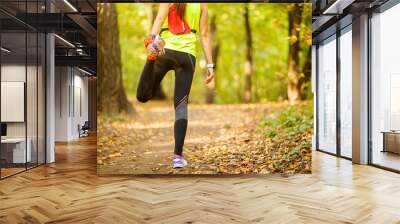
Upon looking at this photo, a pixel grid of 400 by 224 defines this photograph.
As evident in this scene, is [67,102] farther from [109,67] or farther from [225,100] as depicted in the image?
[225,100]

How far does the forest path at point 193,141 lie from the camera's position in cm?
671

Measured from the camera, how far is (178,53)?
6.72 metres

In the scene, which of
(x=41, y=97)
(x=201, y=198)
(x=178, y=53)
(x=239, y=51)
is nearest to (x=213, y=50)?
(x=239, y=51)

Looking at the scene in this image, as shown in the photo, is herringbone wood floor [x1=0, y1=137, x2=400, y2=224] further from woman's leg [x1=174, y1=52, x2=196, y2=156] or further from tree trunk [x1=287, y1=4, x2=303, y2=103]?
tree trunk [x1=287, y1=4, x2=303, y2=103]

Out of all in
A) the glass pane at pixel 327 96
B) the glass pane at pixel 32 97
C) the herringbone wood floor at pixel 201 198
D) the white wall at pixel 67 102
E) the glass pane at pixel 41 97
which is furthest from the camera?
the white wall at pixel 67 102

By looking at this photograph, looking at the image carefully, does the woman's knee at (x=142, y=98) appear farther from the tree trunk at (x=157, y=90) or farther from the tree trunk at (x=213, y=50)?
the tree trunk at (x=213, y=50)

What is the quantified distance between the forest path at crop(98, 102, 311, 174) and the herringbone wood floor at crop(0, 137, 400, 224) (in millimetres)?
226

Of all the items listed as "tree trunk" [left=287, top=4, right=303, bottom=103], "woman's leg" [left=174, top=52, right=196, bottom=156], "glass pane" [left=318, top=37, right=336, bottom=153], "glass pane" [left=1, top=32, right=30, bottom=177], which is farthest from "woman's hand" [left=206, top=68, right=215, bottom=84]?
"glass pane" [left=318, top=37, right=336, bottom=153]

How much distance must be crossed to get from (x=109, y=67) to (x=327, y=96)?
593 cm

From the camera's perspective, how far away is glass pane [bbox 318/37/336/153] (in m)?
10.1

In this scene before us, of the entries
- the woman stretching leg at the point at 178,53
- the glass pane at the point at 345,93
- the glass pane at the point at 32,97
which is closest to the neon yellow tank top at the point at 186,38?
the woman stretching leg at the point at 178,53

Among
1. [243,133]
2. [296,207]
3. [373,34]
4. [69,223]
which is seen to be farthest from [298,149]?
[69,223]

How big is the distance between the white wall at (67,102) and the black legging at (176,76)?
879 centimetres

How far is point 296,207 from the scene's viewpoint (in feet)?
15.4
